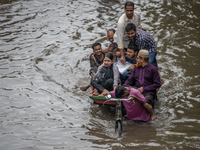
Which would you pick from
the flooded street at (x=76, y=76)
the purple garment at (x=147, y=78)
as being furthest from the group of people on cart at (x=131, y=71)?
the flooded street at (x=76, y=76)

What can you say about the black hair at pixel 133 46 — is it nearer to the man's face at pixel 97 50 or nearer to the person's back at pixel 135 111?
the man's face at pixel 97 50

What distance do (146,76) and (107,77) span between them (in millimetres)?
978

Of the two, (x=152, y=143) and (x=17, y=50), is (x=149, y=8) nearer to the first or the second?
(x=17, y=50)

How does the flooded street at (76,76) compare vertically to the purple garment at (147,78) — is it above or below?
below

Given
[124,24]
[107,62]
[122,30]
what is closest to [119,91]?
[107,62]

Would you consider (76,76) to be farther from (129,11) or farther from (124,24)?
(129,11)

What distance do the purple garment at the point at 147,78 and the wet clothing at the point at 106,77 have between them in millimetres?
386

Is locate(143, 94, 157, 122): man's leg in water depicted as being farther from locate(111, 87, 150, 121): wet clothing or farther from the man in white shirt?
the man in white shirt

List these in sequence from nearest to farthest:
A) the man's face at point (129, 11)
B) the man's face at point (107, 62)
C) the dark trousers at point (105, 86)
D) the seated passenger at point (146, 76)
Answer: the seated passenger at point (146, 76) → the dark trousers at point (105, 86) → the man's face at point (107, 62) → the man's face at point (129, 11)

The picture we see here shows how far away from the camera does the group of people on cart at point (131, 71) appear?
567 centimetres

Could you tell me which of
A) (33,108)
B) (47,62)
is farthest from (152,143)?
(47,62)

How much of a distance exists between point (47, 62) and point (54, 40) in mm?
2128

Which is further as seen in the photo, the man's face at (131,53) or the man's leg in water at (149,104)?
the man's face at (131,53)

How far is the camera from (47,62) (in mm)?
9516
